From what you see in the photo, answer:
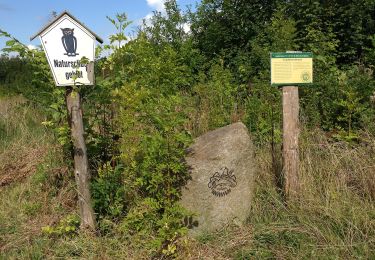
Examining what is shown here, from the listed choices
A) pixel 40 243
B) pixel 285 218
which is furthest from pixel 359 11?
pixel 40 243

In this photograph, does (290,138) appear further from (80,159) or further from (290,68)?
(80,159)

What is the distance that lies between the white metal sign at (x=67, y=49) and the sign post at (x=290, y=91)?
5.92ft

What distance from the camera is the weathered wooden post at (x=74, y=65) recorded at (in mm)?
3612

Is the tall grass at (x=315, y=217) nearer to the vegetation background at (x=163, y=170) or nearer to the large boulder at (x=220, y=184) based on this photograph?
the vegetation background at (x=163, y=170)

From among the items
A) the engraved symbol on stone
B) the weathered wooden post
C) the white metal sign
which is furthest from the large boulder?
the white metal sign

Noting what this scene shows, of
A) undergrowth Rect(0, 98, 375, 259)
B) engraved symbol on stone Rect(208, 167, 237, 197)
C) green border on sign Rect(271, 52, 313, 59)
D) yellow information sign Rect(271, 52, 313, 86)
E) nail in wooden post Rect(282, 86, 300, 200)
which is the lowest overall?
undergrowth Rect(0, 98, 375, 259)

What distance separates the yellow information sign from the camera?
411cm

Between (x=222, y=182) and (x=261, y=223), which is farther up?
(x=222, y=182)

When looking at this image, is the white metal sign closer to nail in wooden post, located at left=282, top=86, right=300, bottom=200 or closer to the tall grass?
the tall grass

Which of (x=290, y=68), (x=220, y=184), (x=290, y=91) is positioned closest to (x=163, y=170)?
(x=220, y=184)

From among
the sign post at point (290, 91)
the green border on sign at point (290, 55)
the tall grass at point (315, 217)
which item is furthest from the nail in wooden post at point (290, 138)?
the green border on sign at point (290, 55)

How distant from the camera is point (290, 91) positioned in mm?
4137

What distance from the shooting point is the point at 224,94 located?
6.44 metres

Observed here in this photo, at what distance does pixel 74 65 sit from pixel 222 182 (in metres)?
1.75
